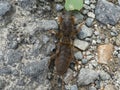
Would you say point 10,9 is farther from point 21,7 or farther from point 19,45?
point 19,45

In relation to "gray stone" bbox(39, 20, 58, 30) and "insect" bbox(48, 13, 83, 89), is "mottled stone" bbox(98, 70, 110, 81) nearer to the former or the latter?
"insect" bbox(48, 13, 83, 89)

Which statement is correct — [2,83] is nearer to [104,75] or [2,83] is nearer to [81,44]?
[81,44]

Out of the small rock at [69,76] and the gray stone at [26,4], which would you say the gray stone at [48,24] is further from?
the small rock at [69,76]

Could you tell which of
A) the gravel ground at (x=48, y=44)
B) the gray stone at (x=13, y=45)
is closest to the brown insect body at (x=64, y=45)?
the gravel ground at (x=48, y=44)

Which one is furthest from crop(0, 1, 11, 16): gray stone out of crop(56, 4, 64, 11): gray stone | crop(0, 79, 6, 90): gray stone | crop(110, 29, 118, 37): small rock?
crop(110, 29, 118, 37): small rock

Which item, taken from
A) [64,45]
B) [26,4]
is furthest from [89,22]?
[26,4]

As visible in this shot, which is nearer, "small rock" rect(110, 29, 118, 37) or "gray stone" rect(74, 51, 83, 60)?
"gray stone" rect(74, 51, 83, 60)
